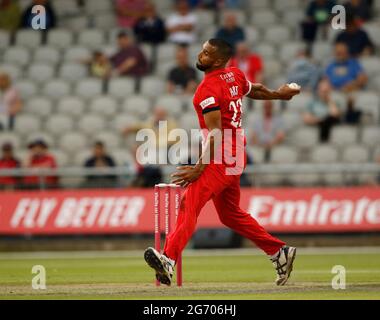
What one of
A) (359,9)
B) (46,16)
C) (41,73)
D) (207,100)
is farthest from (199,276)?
(46,16)

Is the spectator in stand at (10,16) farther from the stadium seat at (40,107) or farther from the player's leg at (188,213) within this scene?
the player's leg at (188,213)

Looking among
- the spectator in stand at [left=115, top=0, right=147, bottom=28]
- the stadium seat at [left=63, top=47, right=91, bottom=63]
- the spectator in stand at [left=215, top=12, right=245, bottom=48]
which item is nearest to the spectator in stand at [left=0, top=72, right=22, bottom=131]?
the stadium seat at [left=63, top=47, right=91, bottom=63]

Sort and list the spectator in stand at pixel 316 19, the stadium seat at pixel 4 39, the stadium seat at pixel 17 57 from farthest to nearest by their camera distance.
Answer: the stadium seat at pixel 4 39 → the stadium seat at pixel 17 57 → the spectator in stand at pixel 316 19

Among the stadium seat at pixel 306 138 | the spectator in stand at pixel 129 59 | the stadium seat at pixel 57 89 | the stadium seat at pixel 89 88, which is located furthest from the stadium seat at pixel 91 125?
the stadium seat at pixel 306 138

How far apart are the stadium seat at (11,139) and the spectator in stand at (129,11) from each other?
178 inches

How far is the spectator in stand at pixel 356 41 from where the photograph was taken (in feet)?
82.7

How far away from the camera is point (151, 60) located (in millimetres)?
27156

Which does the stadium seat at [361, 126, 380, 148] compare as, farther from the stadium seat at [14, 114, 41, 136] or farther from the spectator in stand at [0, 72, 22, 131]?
the spectator in stand at [0, 72, 22, 131]

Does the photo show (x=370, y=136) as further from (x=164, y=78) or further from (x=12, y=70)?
(x=12, y=70)

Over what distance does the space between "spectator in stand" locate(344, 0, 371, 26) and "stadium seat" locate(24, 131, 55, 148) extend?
23.9 ft

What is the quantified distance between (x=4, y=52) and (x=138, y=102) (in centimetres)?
443

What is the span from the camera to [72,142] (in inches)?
991
